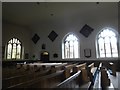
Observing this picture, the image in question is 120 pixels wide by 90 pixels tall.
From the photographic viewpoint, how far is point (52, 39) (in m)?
12.3

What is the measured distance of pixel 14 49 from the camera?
12.5m

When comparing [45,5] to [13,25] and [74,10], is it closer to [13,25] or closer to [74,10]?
[74,10]

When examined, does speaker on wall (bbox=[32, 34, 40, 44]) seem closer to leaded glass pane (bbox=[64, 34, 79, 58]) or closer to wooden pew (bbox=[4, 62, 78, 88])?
leaded glass pane (bbox=[64, 34, 79, 58])

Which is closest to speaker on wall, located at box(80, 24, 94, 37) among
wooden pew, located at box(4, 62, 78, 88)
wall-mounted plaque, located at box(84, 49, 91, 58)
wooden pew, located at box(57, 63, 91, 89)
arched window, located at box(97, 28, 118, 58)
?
arched window, located at box(97, 28, 118, 58)

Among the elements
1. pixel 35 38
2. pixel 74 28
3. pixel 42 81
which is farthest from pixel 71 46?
pixel 42 81

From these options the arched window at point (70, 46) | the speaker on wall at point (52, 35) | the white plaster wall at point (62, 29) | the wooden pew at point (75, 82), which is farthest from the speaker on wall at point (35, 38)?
the wooden pew at point (75, 82)

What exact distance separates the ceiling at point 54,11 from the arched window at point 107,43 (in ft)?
4.11

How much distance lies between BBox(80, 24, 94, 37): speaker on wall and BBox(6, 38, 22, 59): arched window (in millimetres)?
5801

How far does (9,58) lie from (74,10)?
6.86m

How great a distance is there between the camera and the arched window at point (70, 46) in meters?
11.8

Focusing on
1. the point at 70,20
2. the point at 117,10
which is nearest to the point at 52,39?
the point at 70,20

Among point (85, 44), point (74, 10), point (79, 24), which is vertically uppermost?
point (74, 10)

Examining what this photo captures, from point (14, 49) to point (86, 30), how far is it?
21.5 feet

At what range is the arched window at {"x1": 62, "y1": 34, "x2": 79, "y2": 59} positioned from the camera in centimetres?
1178
